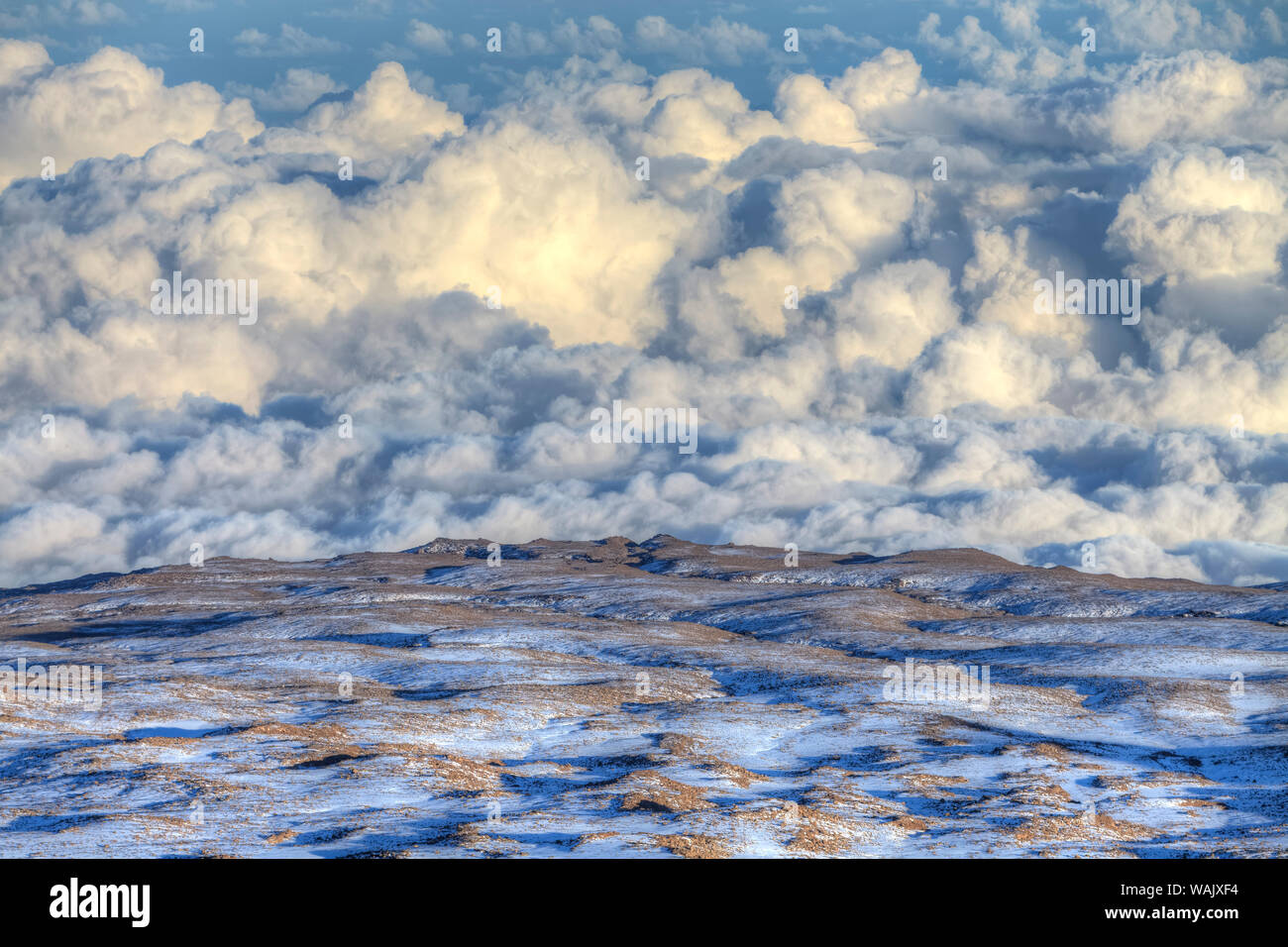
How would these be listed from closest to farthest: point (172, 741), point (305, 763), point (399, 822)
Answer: point (399, 822)
point (305, 763)
point (172, 741)
